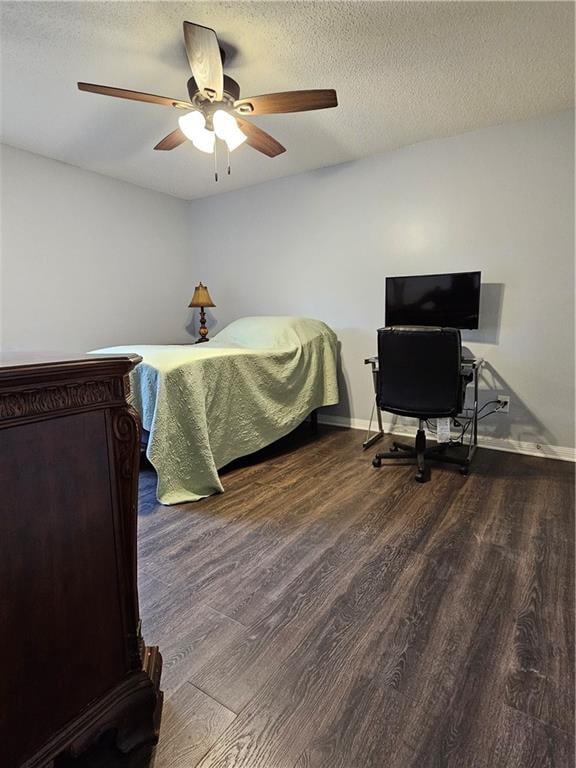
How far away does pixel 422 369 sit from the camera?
8.04 ft

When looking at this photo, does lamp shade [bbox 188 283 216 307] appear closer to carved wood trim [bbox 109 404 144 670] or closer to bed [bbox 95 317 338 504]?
bed [bbox 95 317 338 504]

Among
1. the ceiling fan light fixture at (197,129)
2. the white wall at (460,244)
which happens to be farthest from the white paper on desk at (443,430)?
the ceiling fan light fixture at (197,129)

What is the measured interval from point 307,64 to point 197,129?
668mm

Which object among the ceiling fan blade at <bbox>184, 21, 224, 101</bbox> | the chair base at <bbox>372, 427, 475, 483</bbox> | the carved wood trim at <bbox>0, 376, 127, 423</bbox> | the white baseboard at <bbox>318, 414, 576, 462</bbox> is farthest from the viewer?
the white baseboard at <bbox>318, 414, 576, 462</bbox>

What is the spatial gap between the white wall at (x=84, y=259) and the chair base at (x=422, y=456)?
286 centimetres

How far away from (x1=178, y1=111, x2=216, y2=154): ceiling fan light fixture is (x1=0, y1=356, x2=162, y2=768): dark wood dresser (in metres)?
1.71

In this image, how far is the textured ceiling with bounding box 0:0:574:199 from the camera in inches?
67.4

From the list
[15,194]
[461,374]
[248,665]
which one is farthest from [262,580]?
[15,194]

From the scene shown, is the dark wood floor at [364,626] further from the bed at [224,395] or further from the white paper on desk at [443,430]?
the white paper on desk at [443,430]

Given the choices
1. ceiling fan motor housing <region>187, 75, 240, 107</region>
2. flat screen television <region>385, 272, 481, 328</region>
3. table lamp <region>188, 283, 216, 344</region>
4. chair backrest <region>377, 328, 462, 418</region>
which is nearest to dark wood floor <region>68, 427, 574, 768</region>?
chair backrest <region>377, 328, 462, 418</region>

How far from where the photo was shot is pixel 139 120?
104 inches

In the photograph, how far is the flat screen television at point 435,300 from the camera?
113 inches

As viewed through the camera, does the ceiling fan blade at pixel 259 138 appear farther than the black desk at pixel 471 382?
No

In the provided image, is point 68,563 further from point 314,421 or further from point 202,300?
point 202,300
